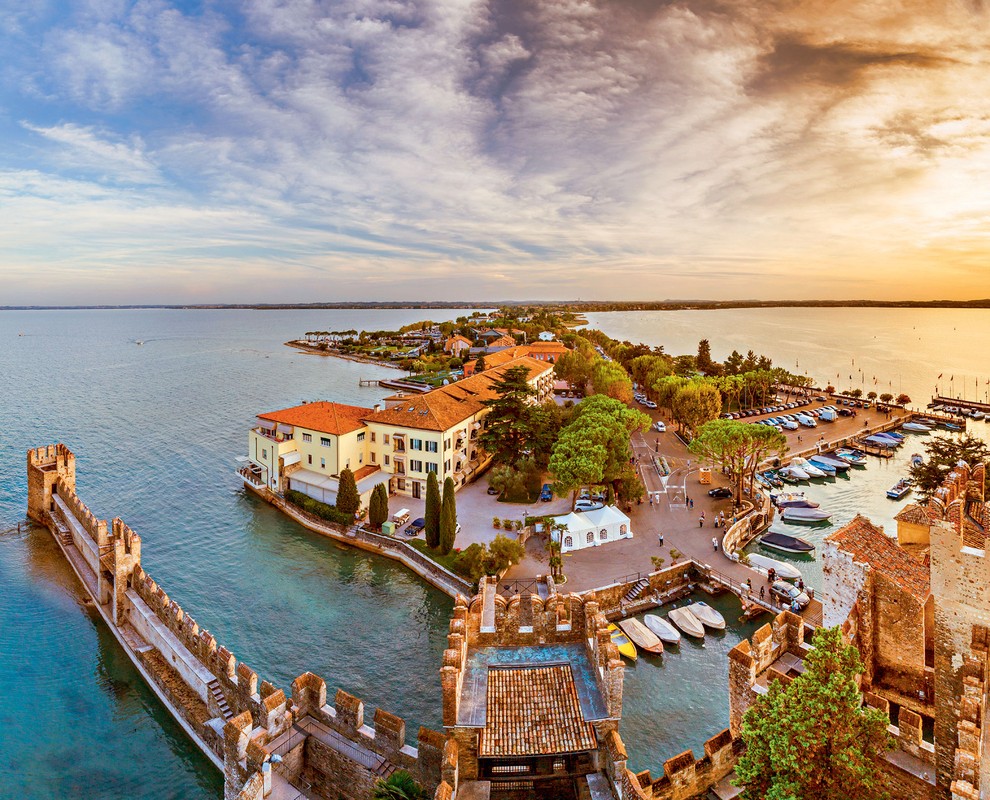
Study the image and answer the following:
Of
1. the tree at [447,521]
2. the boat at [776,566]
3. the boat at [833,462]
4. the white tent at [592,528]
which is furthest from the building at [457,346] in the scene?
the boat at [776,566]

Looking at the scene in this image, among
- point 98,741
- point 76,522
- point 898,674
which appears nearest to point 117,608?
point 98,741

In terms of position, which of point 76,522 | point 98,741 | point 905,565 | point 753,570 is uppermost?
point 905,565

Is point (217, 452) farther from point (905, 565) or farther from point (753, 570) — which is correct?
point (905, 565)

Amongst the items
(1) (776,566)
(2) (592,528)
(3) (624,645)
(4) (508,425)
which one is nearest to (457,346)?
(4) (508,425)

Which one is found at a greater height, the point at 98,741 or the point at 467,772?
the point at 467,772

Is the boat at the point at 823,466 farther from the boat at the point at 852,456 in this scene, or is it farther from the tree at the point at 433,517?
the tree at the point at 433,517

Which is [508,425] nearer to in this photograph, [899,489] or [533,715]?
[533,715]

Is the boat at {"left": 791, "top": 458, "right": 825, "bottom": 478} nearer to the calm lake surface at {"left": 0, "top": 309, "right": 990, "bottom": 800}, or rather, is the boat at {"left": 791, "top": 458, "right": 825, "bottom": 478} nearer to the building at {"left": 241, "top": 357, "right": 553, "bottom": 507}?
the calm lake surface at {"left": 0, "top": 309, "right": 990, "bottom": 800}

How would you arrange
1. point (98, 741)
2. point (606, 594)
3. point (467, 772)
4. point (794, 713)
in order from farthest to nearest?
point (606, 594) < point (98, 741) < point (467, 772) < point (794, 713)
